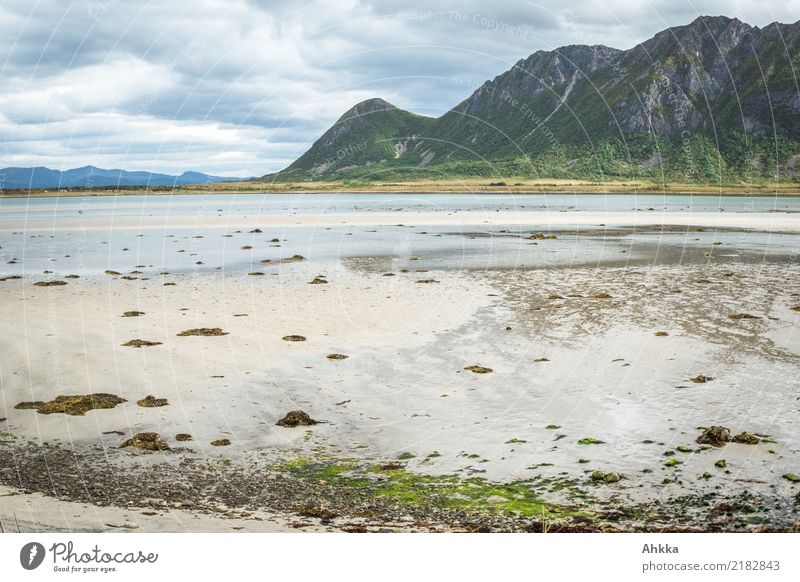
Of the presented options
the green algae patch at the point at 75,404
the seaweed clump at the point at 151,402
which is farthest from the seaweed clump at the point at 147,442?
the green algae patch at the point at 75,404

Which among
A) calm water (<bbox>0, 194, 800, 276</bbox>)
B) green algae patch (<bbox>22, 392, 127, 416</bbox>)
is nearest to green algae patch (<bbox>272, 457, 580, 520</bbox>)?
green algae patch (<bbox>22, 392, 127, 416</bbox>)

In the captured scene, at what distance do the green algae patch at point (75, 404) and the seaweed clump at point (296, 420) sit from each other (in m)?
4.35

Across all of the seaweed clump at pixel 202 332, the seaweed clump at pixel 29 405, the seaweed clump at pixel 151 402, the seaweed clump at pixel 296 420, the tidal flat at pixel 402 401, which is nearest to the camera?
the tidal flat at pixel 402 401

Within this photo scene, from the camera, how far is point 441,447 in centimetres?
1402

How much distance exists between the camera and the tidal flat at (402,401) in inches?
433

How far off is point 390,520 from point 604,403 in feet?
25.9

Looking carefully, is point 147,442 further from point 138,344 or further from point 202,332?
point 202,332

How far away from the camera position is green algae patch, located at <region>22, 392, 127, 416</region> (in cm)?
1605

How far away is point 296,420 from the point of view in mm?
15555

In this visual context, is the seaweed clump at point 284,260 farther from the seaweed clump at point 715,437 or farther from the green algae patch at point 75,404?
the seaweed clump at point 715,437

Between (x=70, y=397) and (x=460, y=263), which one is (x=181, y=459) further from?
(x=460, y=263)

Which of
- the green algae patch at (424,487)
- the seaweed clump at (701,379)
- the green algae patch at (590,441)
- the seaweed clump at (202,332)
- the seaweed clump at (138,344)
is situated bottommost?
the green algae patch at (424,487)

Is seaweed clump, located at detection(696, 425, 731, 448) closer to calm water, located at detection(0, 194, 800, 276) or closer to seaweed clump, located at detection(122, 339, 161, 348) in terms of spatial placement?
seaweed clump, located at detection(122, 339, 161, 348)

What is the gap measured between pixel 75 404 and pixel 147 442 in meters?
3.30
